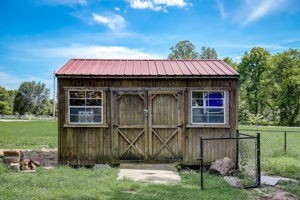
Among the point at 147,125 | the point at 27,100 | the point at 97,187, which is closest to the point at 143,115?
the point at 147,125

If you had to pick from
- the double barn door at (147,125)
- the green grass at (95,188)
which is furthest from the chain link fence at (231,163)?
the double barn door at (147,125)

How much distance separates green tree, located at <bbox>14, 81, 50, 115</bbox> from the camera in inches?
2972

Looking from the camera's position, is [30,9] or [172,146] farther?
[30,9]

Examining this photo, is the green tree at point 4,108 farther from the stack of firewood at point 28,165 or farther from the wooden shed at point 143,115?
the wooden shed at point 143,115

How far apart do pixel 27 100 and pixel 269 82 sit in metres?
58.3

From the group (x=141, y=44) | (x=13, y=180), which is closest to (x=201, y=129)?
(x=13, y=180)

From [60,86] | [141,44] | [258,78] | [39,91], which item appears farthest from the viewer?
[39,91]

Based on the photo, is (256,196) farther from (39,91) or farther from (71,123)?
(39,91)

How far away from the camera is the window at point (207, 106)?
1014cm

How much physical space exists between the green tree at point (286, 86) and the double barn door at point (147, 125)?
37575 mm

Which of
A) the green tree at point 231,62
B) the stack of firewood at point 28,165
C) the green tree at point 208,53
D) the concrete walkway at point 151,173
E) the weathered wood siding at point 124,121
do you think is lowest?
the concrete walkway at point 151,173

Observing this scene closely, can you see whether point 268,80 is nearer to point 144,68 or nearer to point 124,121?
point 144,68

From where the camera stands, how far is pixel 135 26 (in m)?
23.3

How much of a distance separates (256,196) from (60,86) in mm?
6564
